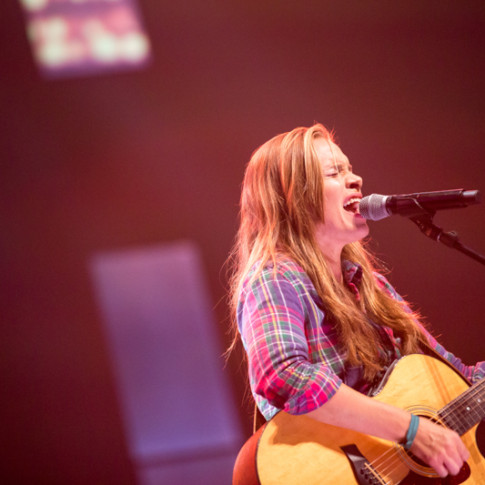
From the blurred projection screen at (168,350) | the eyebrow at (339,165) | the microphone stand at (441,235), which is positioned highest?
the eyebrow at (339,165)

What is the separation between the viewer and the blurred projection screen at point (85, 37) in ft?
10.6

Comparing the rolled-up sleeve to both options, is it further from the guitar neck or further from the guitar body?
the guitar neck

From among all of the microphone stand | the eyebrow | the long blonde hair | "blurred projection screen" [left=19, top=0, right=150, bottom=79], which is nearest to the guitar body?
the long blonde hair

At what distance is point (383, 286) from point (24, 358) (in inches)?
82.7

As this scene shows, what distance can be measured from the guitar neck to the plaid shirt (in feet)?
0.80

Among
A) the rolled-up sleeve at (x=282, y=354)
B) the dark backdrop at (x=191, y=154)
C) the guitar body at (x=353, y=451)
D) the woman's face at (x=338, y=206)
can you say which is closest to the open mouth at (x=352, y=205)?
Result: the woman's face at (x=338, y=206)

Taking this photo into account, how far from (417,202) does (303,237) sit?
0.49 m

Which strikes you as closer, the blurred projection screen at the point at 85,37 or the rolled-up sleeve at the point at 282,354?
the rolled-up sleeve at the point at 282,354

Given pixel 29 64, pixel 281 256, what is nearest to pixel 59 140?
pixel 29 64

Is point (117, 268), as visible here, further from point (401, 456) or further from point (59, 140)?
point (401, 456)

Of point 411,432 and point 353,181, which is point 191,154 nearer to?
point 353,181

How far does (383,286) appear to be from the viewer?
231cm

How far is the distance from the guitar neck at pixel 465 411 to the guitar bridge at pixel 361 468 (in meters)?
0.31

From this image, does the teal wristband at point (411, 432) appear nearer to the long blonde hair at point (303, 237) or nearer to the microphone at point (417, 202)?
the long blonde hair at point (303, 237)
